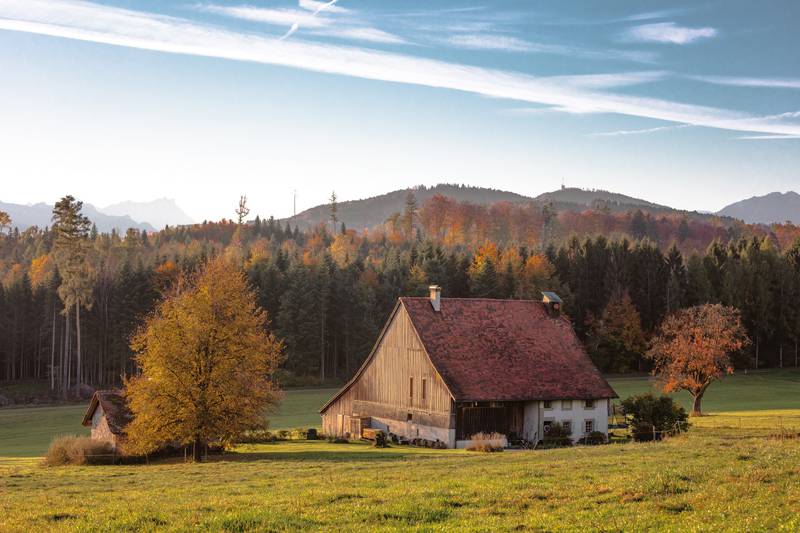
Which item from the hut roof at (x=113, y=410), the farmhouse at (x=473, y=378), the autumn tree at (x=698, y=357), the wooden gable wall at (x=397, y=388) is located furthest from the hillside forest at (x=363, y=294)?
the hut roof at (x=113, y=410)

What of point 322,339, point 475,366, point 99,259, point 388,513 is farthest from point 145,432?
point 99,259

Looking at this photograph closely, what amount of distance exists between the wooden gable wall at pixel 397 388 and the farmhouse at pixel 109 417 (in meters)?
15.2

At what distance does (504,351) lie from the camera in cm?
5125

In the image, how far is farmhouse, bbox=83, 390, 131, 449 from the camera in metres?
43.2

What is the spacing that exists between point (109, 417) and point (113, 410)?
91 cm

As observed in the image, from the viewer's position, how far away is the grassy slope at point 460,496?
610 inches

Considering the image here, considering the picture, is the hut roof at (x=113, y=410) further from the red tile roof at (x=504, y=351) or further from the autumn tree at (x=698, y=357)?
the autumn tree at (x=698, y=357)

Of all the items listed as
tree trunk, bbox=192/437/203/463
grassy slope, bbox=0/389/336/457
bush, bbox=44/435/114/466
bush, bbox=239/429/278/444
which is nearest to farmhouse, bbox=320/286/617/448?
bush, bbox=239/429/278/444

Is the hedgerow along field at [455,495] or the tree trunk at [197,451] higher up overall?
the hedgerow along field at [455,495]

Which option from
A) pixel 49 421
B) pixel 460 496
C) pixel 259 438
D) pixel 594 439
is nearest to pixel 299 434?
pixel 259 438

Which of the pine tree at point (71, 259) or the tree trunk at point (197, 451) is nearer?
the tree trunk at point (197, 451)

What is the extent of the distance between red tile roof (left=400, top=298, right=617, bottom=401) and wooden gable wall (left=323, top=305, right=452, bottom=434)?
3.09 feet

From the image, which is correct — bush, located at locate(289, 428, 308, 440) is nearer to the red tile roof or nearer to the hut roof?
the red tile roof

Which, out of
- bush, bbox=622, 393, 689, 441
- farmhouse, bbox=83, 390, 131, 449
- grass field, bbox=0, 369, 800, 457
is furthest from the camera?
grass field, bbox=0, 369, 800, 457
